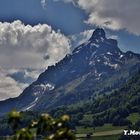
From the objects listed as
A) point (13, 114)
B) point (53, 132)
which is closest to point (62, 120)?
point (53, 132)

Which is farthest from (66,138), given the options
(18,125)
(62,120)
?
(18,125)

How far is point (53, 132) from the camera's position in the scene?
14.0 m

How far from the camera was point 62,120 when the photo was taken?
1371 centimetres

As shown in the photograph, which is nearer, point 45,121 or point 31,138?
point 31,138

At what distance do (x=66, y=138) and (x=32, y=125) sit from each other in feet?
4.88

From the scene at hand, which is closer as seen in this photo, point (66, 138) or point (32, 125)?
point (66, 138)

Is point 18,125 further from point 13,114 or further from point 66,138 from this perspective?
point 66,138

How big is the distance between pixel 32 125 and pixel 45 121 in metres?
0.45

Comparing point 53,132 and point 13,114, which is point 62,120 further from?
point 13,114

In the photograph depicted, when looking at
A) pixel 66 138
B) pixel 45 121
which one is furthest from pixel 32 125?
pixel 66 138

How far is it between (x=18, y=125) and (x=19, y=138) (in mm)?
375

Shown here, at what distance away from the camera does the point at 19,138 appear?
13.8 m

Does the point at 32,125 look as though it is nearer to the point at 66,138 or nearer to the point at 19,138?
the point at 19,138

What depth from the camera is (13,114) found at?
45.0 feet
